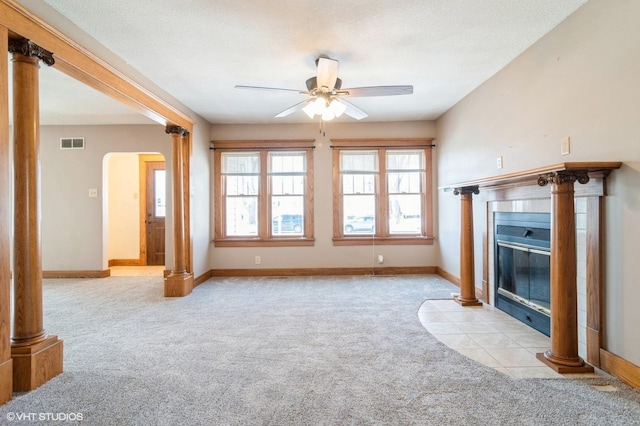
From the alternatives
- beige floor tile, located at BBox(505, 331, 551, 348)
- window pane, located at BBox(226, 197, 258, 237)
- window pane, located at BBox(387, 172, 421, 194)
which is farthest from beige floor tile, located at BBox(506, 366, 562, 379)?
window pane, located at BBox(226, 197, 258, 237)

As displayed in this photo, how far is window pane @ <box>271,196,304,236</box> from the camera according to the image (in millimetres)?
5574

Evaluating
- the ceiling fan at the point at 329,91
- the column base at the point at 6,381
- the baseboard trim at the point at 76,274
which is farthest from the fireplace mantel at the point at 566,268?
the baseboard trim at the point at 76,274

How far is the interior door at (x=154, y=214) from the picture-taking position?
6797 millimetres

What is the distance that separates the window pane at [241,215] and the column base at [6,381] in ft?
12.4

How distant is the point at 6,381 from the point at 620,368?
3.81 m

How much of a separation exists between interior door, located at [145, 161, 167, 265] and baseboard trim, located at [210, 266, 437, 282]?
214 centimetres

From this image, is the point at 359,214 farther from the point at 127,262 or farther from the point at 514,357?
the point at 127,262

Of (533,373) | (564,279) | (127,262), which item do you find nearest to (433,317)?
(533,373)

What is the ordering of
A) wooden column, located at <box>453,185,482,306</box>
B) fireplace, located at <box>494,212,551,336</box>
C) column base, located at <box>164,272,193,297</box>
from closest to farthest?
1. fireplace, located at <box>494,212,551,336</box>
2. wooden column, located at <box>453,185,482,306</box>
3. column base, located at <box>164,272,193,297</box>

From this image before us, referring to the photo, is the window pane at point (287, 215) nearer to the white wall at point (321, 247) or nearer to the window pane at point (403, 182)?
the white wall at point (321, 247)

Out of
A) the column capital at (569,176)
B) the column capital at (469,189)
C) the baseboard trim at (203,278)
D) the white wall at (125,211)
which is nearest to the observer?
the column capital at (569,176)

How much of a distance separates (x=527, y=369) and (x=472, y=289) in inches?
63.0

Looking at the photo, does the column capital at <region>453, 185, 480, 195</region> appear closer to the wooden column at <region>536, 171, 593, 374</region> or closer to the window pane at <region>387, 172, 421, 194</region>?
the wooden column at <region>536, 171, 593, 374</region>

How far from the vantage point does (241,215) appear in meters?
5.60
